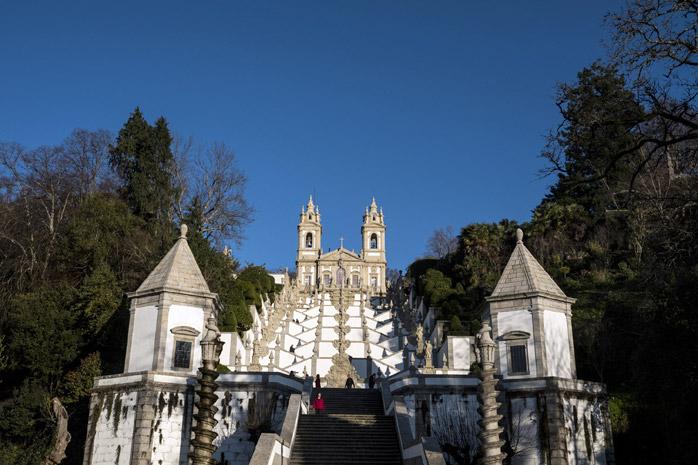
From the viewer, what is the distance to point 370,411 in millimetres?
22734

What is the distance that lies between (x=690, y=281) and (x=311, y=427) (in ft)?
35.5

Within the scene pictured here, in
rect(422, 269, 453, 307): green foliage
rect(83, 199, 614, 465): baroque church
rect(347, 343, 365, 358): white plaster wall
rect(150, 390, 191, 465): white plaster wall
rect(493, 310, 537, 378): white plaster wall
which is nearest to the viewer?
rect(83, 199, 614, 465): baroque church

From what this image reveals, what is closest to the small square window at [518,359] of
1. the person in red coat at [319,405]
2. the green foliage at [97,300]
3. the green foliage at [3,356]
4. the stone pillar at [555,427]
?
the stone pillar at [555,427]

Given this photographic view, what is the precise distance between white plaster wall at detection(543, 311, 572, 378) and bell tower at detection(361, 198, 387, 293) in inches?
2681

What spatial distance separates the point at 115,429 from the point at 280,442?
263 inches

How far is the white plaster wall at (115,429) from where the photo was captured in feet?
70.1

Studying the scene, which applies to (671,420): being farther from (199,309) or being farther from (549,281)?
(199,309)

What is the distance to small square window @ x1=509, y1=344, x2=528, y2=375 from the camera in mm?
22141

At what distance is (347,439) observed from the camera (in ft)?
65.0

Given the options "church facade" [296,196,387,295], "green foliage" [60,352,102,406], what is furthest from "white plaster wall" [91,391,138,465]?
"church facade" [296,196,387,295]

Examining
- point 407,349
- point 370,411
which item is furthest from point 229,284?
point 370,411

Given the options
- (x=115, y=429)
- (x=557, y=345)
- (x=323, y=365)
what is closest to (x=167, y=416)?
(x=115, y=429)

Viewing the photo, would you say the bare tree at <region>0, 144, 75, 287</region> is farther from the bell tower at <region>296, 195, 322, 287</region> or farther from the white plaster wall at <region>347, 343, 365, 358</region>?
the bell tower at <region>296, 195, 322, 287</region>

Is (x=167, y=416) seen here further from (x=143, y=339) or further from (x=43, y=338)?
(x=43, y=338)
